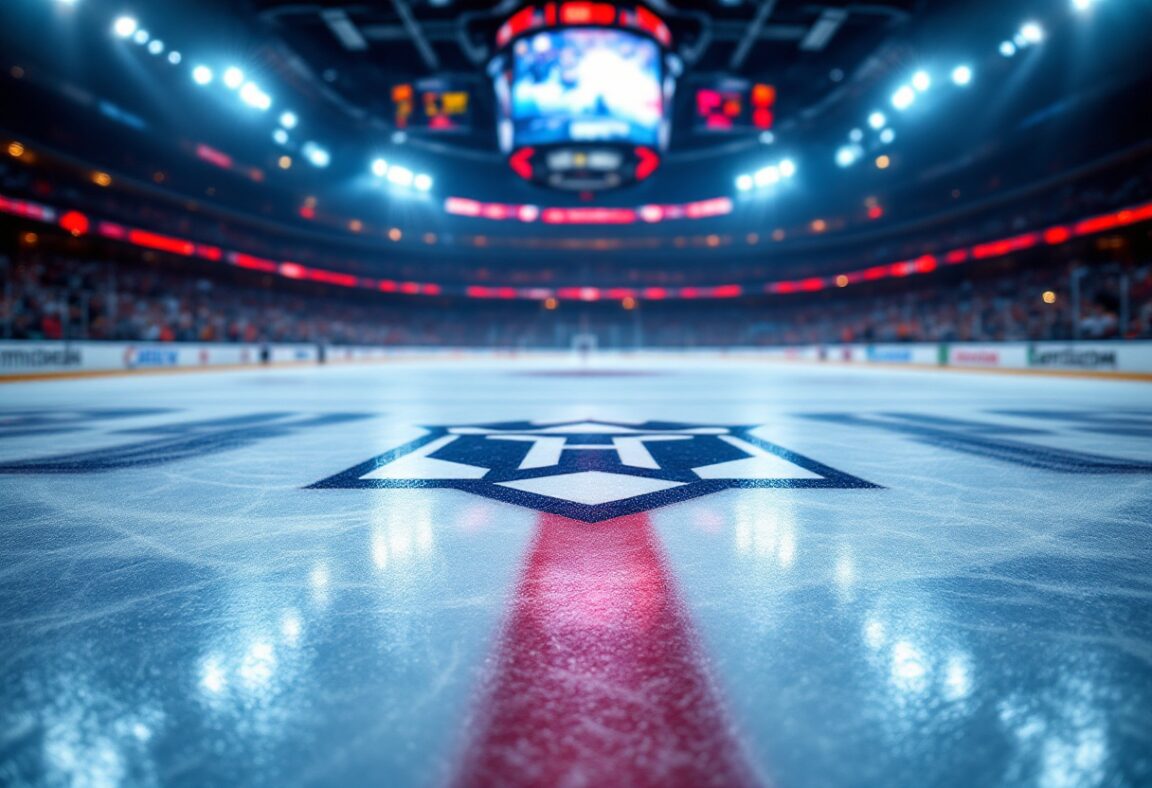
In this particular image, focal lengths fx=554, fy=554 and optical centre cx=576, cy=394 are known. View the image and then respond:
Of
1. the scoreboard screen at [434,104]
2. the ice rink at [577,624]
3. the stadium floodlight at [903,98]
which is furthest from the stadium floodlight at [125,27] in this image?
the stadium floodlight at [903,98]

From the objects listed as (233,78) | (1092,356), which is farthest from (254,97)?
(1092,356)

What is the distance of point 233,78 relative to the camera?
2825cm

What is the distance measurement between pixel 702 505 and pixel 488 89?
3778 cm

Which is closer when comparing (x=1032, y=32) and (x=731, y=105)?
(x=1032, y=32)

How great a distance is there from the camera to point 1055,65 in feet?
74.7

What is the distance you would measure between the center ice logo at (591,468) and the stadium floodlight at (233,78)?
32.3m

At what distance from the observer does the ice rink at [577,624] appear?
3.30 ft

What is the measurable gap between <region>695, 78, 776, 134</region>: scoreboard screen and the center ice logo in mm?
27161

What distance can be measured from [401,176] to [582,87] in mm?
28823

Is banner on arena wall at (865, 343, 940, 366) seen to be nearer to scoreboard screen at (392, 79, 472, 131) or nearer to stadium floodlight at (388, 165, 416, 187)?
scoreboard screen at (392, 79, 472, 131)

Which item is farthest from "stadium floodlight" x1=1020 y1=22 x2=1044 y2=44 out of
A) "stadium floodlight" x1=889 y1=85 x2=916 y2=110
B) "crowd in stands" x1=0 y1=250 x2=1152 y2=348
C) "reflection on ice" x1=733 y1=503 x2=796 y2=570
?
"reflection on ice" x1=733 y1=503 x2=796 y2=570

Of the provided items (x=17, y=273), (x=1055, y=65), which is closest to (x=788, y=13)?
(x=1055, y=65)

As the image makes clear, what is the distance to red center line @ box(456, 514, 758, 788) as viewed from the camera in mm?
956

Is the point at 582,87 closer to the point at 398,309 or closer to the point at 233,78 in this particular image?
the point at 233,78
